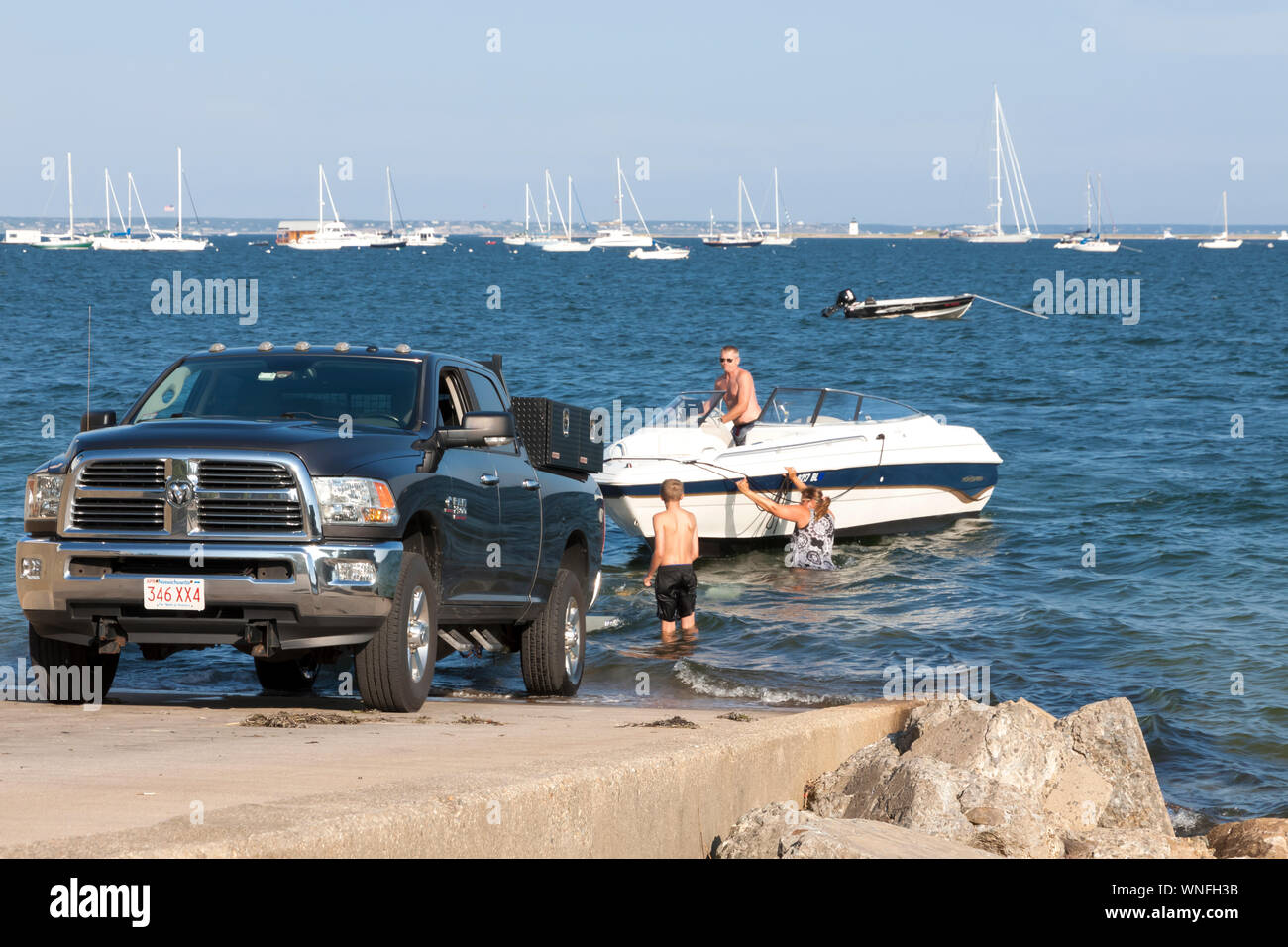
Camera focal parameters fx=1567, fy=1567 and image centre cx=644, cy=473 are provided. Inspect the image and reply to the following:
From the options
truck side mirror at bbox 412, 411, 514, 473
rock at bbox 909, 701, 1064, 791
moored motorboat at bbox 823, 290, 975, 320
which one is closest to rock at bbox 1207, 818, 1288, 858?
rock at bbox 909, 701, 1064, 791

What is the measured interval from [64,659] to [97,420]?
4.08ft

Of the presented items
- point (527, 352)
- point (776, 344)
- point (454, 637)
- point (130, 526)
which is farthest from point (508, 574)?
point (776, 344)

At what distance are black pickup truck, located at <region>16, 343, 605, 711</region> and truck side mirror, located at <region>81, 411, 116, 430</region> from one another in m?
0.02

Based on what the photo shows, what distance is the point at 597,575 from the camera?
10.6 m

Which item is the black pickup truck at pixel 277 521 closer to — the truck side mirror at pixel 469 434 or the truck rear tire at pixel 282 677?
the truck side mirror at pixel 469 434

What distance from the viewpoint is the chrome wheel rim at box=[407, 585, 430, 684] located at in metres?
7.84

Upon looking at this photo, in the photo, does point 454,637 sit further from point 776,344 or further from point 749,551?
point 776,344

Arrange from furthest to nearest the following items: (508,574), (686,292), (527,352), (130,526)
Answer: (686,292) < (527,352) < (508,574) < (130,526)

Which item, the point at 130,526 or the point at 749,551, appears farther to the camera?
the point at 749,551

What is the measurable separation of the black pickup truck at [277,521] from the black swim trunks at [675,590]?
16.0 ft

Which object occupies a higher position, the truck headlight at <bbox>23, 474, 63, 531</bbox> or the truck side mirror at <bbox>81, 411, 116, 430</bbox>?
the truck side mirror at <bbox>81, 411, 116, 430</bbox>

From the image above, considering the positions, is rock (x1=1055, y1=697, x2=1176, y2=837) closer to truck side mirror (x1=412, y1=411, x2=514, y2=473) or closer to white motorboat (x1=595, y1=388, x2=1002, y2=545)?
truck side mirror (x1=412, y1=411, x2=514, y2=473)

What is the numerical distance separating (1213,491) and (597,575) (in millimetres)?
14100

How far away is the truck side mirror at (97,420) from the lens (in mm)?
8062
